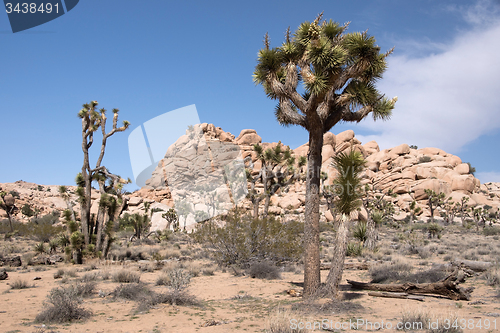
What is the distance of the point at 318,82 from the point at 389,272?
7.15 meters

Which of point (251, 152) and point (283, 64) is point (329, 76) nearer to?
point (283, 64)

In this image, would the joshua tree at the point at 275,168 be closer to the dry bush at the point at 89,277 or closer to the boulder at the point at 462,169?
the dry bush at the point at 89,277

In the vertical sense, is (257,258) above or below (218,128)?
below

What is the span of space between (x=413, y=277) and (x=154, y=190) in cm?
6149

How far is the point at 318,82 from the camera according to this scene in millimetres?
8008

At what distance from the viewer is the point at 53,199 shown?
182 ft

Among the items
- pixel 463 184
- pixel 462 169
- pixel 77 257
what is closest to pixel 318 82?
pixel 77 257

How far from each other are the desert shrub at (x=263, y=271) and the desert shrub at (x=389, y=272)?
3.50m

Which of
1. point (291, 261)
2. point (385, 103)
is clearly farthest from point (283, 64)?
point (291, 261)

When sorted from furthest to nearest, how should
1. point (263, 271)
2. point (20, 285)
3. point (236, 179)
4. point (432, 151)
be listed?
point (432, 151)
point (236, 179)
point (263, 271)
point (20, 285)

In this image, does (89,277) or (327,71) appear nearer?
(327,71)

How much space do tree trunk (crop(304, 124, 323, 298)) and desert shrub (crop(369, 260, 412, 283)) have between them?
3516 mm

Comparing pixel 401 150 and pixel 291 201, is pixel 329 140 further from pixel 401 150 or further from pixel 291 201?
pixel 291 201

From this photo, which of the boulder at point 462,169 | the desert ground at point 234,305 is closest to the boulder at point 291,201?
the boulder at point 462,169
